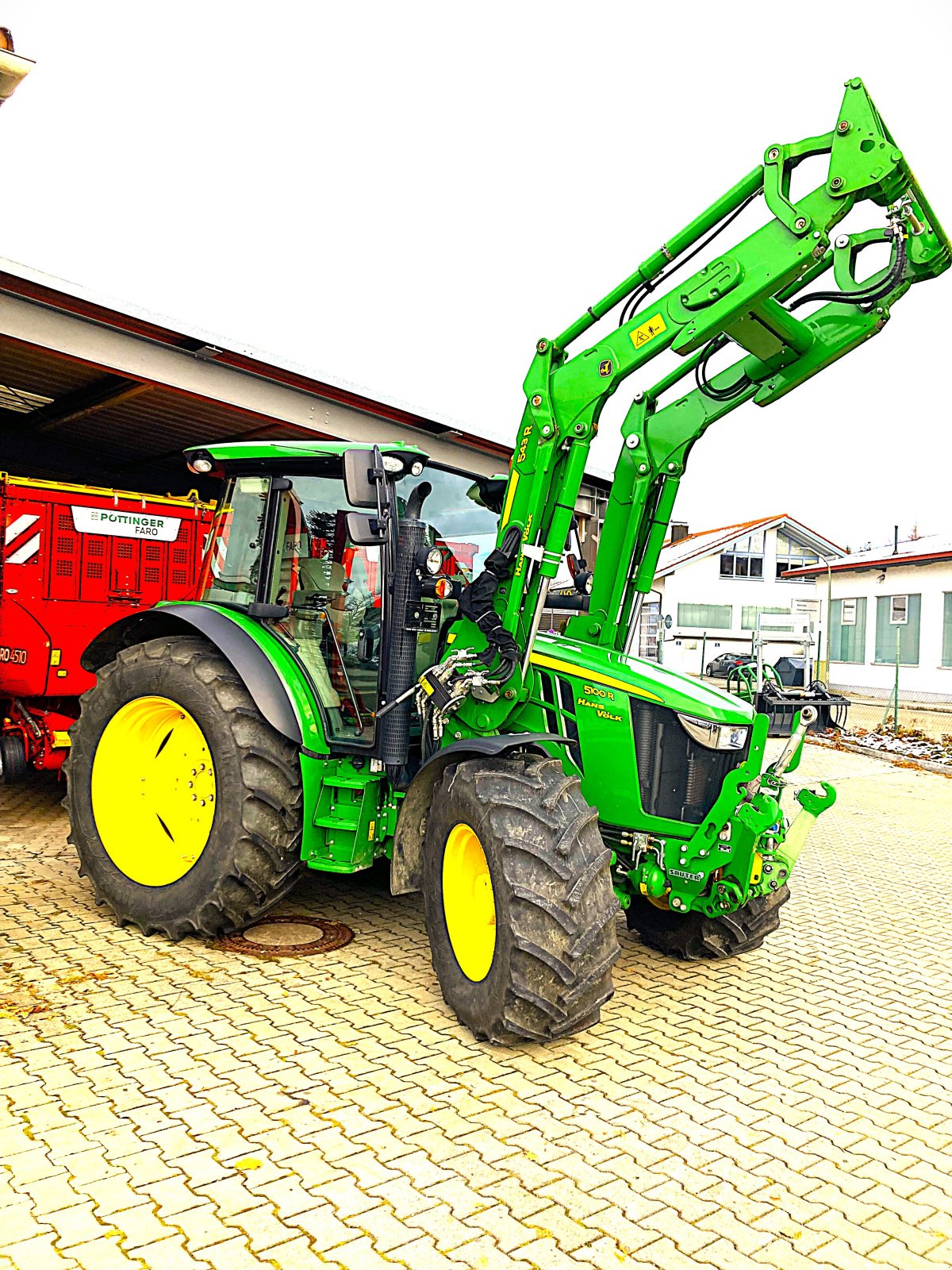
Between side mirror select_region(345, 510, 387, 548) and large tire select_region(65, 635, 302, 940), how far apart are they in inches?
41.6

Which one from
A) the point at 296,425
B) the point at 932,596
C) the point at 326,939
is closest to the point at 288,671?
the point at 326,939

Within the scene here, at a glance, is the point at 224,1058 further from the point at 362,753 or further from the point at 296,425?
the point at 296,425

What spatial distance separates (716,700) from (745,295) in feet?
6.14

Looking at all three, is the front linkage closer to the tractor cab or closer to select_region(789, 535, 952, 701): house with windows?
the tractor cab

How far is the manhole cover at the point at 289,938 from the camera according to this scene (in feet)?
16.5

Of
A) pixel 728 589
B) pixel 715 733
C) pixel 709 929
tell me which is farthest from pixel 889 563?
pixel 715 733

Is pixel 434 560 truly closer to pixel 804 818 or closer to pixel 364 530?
pixel 364 530

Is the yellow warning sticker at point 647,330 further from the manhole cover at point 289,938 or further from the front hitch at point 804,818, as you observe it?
the manhole cover at point 289,938

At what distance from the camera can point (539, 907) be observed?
3.74 meters

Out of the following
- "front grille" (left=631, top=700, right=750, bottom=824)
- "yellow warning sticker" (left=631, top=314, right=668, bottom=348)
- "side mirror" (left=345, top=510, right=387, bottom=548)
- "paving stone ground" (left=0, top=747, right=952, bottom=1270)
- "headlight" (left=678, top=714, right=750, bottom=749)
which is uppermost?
"yellow warning sticker" (left=631, top=314, right=668, bottom=348)

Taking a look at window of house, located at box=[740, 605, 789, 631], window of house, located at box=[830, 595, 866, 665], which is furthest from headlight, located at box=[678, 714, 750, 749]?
window of house, located at box=[740, 605, 789, 631]

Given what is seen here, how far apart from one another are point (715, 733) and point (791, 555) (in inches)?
1360

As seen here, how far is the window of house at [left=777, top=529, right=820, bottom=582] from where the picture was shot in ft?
121

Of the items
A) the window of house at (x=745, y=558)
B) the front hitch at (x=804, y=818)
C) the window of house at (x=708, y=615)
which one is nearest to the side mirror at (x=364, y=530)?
the front hitch at (x=804, y=818)
